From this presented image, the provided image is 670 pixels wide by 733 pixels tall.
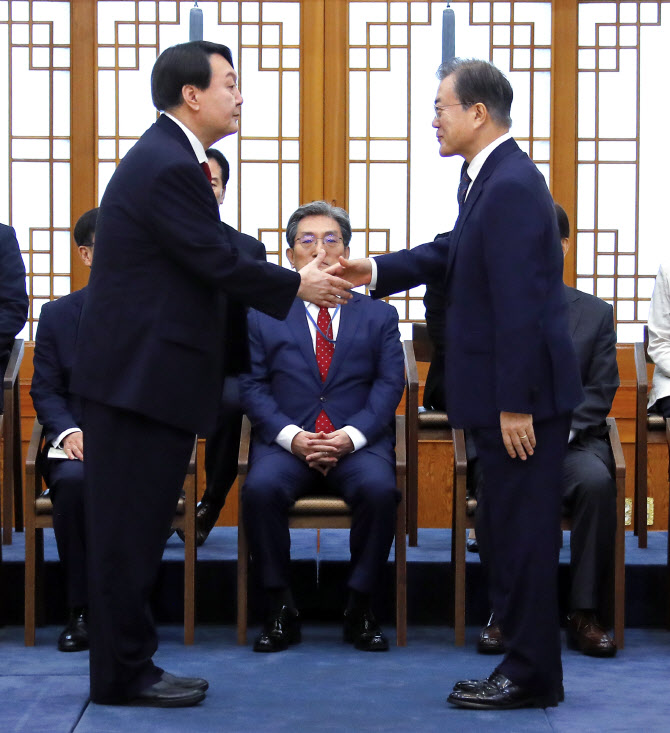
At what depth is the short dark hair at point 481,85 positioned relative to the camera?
8.84ft

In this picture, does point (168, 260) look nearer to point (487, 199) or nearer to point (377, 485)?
point (487, 199)

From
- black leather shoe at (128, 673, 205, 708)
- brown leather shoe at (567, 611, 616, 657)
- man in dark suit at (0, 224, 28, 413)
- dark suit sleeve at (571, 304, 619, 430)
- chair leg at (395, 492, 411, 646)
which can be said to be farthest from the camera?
man in dark suit at (0, 224, 28, 413)

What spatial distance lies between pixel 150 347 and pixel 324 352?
1.14 metres

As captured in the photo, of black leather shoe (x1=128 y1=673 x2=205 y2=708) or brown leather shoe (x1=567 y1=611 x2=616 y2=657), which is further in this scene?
brown leather shoe (x1=567 y1=611 x2=616 y2=657)

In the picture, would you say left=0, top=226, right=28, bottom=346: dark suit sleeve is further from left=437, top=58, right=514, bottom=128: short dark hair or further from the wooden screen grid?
left=437, top=58, right=514, bottom=128: short dark hair

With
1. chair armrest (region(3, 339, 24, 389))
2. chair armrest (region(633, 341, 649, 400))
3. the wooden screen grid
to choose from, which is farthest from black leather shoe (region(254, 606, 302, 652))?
the wooden screen grid

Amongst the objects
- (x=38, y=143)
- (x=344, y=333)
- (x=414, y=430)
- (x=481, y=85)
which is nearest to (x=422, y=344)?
(x=414, y=430)

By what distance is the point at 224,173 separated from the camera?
399cm

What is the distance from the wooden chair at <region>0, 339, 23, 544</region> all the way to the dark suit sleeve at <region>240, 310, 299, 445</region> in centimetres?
83

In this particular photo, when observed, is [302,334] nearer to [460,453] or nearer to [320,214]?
[320,214]

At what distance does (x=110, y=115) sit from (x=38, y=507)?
8.37ft

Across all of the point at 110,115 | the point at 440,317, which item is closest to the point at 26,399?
the point at 110,115

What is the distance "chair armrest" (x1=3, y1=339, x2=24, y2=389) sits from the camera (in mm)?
3871

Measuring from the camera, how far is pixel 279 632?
3.25 meters
